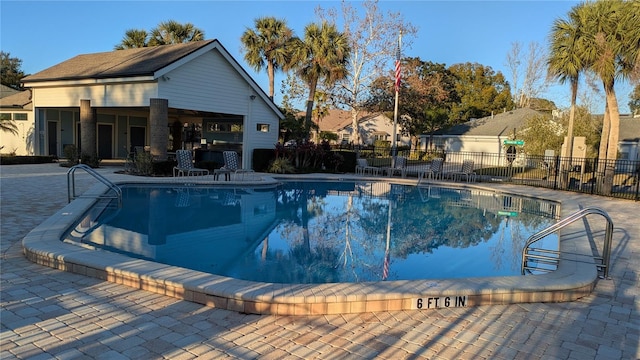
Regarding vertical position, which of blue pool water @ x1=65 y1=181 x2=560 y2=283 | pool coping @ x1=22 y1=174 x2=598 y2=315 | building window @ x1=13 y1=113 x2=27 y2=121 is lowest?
blue pool water @ x1=65 y1=181 x2=560 y2=283

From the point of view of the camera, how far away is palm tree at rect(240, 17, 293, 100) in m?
29.0

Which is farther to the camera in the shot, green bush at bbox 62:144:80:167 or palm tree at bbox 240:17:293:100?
palm tree at bbox 240:17:293:100

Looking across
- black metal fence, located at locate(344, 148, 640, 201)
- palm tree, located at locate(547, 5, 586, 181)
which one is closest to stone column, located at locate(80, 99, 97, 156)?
black metal fence, located at locate(344, 148, 640, 201)

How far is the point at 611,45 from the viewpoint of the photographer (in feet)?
52.1

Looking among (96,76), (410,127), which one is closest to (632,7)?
(96,76)

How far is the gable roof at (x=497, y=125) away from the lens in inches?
1296

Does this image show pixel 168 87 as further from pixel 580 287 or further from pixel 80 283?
pixel 580 287

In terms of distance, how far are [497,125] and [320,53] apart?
17.4 m

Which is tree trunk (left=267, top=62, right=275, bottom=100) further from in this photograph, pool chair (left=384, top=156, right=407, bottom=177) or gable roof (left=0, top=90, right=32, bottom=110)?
gable roof (left=0, top=90, right=32, bottom=110)

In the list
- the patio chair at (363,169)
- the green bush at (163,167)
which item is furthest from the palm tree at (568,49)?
the green bush at (163,167)

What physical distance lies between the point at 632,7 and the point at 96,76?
821 inches

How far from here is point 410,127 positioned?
138 feet

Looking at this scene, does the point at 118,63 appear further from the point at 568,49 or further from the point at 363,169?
the point at 568,49

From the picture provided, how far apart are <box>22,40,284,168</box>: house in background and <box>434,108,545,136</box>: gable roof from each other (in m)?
20.0
